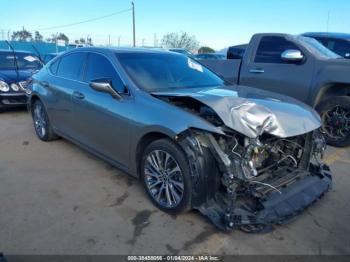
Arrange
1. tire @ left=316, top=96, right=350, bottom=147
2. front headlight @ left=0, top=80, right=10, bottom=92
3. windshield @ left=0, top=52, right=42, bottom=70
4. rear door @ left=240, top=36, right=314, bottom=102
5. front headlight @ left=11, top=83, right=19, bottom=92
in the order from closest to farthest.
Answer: tire @ left=316, top=96, right=350, bottom=147 < rear door @ left=240, top=36, right=314, bottom=102 < front headlight @ left=0, top=80, right=10, bottom=92 < front headlight @ left=11, top=83, right=19, bottom=92 < windshield @ left=0, top=52, right=42, bottom=70

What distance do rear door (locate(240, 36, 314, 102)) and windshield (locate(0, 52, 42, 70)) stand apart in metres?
6.42

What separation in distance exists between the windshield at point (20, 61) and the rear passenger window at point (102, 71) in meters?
5.74

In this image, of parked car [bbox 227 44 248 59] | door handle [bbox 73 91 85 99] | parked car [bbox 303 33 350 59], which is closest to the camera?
door handle [bbox 73 91 85 99]

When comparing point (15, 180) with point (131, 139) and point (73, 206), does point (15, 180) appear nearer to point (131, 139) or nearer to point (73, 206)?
point (73, 206)

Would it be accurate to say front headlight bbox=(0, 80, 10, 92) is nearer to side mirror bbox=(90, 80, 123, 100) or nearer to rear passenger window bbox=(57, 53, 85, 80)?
rear passenger window bbox=(57, 53, 85, 80)

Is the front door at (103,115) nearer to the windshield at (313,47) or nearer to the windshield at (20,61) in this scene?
the windshield at (313,47)

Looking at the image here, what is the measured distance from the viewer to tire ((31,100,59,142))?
18.2ft

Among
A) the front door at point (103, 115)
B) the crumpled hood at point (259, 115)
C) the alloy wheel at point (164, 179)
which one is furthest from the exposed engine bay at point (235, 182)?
the front door at point (103, 115)

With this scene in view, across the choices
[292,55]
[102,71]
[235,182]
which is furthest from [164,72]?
[292,55]

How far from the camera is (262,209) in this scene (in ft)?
9.53

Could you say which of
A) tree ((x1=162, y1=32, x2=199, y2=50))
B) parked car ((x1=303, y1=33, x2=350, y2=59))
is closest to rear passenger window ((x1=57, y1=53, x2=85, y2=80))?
parked car ((x1=303, y1=33, x2=350, y2=59))

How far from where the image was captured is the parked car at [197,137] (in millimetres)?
2859

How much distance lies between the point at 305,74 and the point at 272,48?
35.8 inches

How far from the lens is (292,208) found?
10.0ft
